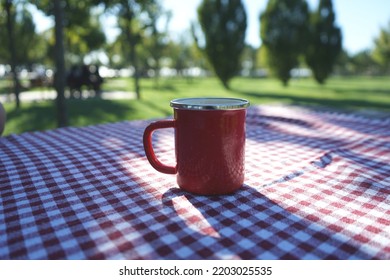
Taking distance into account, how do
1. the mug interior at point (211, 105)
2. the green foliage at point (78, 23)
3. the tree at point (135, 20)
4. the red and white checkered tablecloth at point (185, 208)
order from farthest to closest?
the tree at point (135, 20)
the green foliage at point (78, 23)
the mug interior at point (211, 105)
the red and white checkered tablecloth at point (185, 208)

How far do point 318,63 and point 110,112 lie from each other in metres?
18.0

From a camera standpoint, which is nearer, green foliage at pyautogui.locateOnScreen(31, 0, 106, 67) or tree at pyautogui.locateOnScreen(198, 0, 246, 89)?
green foliage at pyautogui.locateOnScreen(31, 0, 106, 67)

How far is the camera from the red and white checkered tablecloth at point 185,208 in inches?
31.1

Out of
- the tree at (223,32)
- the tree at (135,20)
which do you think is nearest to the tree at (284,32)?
the tree at (223,32)

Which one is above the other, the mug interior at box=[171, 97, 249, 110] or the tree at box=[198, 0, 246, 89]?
the tree at box=[198, 0, 246, 89]

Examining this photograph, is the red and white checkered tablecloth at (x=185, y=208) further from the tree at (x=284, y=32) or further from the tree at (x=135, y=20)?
the tree at (x=284, y=32)

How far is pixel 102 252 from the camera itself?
0.77 metres

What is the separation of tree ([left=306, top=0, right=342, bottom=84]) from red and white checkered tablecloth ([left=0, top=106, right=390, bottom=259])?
21547 millimetres

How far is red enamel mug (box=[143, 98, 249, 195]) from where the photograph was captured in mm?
995

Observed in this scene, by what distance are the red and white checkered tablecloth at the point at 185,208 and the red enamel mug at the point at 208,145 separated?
61mm

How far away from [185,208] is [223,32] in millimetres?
17547

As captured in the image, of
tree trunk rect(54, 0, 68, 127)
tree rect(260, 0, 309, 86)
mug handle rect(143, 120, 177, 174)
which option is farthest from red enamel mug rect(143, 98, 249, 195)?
tree rect(260, 0, 309, 86)

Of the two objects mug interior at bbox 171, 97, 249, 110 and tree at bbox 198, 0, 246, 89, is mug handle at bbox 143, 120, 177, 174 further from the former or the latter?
tree at bbox 198, 0, 246, 89
